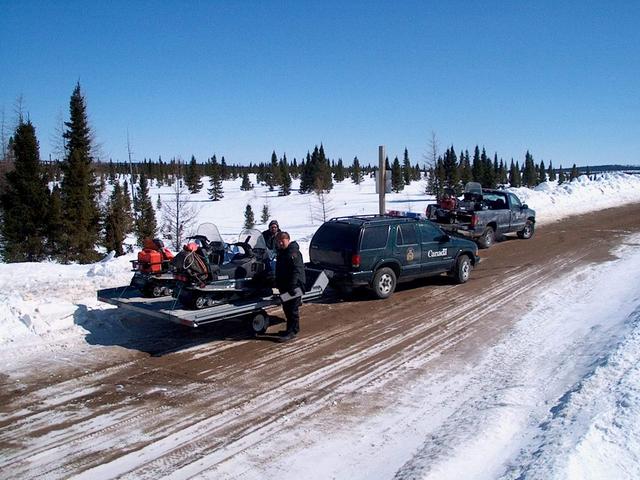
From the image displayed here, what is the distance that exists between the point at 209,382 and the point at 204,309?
65.4 inches

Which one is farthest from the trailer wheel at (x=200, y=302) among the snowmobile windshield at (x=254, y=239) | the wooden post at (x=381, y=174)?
Answer: the wooden post at (x=381, y=174)

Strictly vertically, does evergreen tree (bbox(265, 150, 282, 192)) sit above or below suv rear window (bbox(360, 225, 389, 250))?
above

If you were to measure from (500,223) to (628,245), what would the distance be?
424 centimetres

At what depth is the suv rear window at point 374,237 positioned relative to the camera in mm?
10789

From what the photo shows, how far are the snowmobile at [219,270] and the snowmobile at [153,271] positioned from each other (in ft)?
1.37

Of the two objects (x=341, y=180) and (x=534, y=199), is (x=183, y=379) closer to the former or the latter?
(x=534, y=199)

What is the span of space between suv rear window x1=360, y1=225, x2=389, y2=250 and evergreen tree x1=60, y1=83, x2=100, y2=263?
24970 millimetres

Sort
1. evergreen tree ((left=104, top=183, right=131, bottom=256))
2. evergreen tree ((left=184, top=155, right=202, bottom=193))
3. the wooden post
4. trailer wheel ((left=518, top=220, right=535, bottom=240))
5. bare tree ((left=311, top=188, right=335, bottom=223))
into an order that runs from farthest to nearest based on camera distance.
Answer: evergreen tree ((left=184, top=155, right=202, bottom=193)), bare tree ((left=311, top=188, right=335, bottom=223)), evergreen tree ((left=104, top=183, right=131, bottom=256)), trailer wheel ((left=518, top=220, right=535, bottom=240)), the wooden post

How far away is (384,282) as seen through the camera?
1126 centimetres

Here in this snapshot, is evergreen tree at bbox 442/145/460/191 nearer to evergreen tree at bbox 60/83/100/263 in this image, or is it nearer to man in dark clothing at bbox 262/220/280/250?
evergreen tree at bbox 60/83/100/263

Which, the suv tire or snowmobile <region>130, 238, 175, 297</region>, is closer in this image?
Answer: snowmobile <region>130, 238, 175, 297</region>

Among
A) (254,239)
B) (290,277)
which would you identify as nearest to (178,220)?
(254,239)

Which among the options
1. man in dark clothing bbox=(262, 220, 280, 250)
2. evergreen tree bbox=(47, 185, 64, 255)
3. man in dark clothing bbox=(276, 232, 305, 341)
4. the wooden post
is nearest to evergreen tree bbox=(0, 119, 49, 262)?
evergreen tree bbox=(47, 185, 64, 255)

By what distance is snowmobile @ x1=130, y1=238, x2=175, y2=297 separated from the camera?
8969 millimetres
